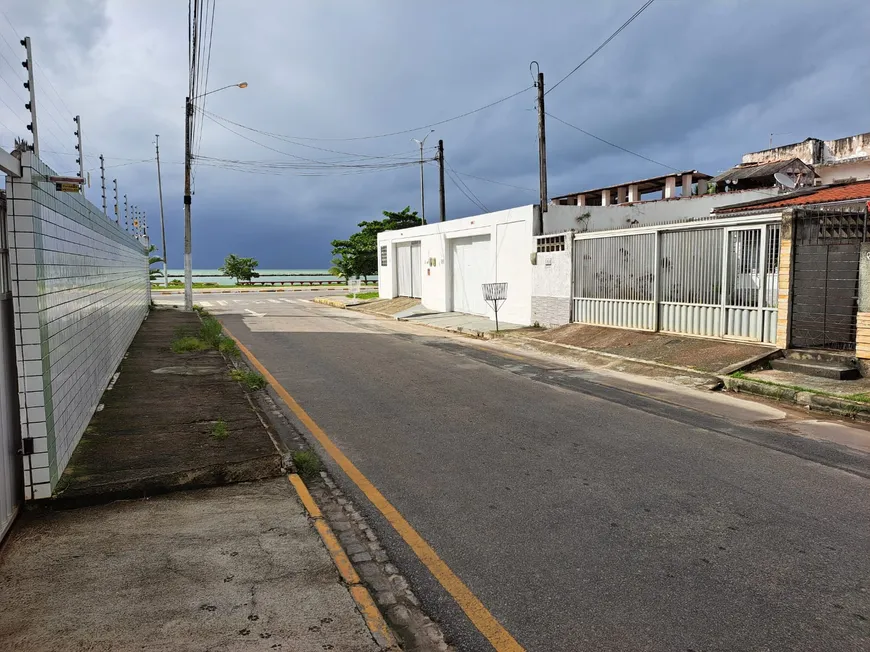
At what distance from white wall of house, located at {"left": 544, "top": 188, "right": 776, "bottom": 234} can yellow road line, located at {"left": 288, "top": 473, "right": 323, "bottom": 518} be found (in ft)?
42.7

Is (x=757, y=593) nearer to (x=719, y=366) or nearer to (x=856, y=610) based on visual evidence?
(x=856, y=610)

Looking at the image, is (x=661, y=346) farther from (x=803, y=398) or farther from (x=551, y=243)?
(x=551, y=243)

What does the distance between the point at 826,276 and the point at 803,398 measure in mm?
2756

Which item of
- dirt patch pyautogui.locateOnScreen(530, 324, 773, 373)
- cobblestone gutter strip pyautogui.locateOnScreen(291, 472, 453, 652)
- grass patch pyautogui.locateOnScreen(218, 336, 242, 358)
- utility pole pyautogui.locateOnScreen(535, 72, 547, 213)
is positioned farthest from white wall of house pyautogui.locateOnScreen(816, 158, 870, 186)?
cobblestone gutter strip pyautogui.locateOnScreen(291, 472, 453, 652)

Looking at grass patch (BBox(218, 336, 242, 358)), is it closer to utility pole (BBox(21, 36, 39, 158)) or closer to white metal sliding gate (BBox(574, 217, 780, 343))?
utility pole (BBox(21, 36, 39, 158))

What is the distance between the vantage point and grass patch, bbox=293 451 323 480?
5.61 meters

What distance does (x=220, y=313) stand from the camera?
26.3 meters

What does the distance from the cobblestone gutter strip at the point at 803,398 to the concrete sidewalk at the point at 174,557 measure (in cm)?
720

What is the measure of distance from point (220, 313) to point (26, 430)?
2269cm

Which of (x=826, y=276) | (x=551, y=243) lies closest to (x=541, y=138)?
(x=551, y=243)

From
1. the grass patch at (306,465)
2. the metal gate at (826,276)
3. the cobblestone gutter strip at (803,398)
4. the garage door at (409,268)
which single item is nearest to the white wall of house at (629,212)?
the metal gate at (826,276)

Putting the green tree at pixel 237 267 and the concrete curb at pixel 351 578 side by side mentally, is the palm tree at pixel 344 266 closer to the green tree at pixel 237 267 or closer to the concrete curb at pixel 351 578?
the green tree at pixel 237 267

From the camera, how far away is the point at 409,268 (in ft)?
98.4

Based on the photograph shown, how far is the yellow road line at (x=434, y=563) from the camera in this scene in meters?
3.18
